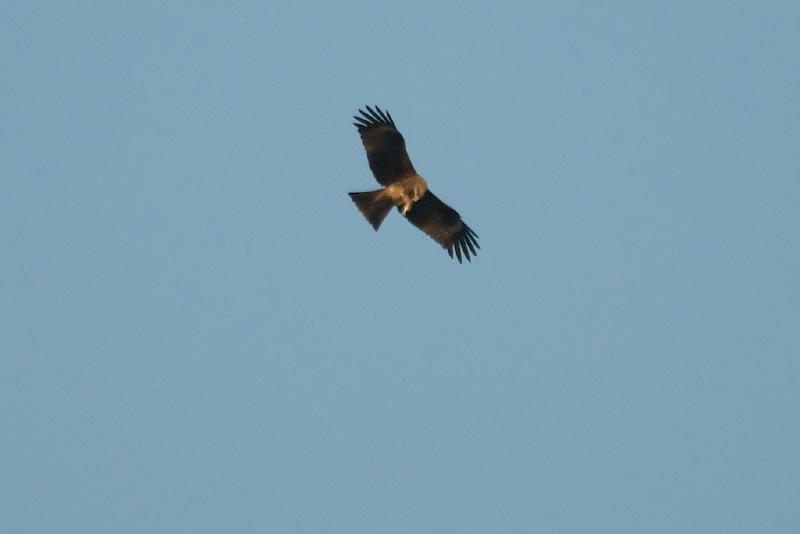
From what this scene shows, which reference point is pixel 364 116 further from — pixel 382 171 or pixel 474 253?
pixel 474 253

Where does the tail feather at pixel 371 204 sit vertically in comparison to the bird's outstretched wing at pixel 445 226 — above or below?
below

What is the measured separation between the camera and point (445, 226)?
77.6ft

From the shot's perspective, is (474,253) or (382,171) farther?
(474,253)

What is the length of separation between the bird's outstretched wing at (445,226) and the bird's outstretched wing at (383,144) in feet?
3.28

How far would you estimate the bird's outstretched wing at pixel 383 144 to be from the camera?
22.2 meters

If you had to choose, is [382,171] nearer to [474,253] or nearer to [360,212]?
[360,212]

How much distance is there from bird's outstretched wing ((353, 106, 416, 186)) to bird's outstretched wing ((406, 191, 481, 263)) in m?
1.00

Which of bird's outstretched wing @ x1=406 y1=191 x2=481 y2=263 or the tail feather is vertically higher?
bird's outstretched wing @ x1=406 y1=191 x2=481 y2=263

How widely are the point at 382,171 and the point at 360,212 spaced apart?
654 mm

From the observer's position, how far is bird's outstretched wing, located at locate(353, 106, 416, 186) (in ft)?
72.7

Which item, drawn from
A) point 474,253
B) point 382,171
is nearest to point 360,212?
point 382,171

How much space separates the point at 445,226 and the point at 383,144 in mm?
2029

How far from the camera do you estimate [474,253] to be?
23828mm

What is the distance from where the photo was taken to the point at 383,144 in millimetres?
22219
